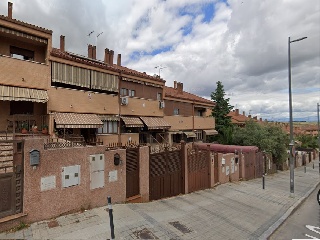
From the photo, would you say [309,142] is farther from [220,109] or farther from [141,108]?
[141,108]

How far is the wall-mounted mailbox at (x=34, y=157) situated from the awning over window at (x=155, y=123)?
518 inches

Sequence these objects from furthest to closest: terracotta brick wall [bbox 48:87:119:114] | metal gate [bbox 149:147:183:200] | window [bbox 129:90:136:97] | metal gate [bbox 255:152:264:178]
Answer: metal gate [bbox 255:152:264:178], window [bbox 129:90:136:97], terracotta brick wall [bbox 48:87:119:114], metal gate [bbox 149:147:183:200]

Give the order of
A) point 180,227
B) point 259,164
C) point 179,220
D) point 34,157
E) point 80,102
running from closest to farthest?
1. point 34,157
2. point 180,227
3. point 179,220
4. point 80,102
5. point 259,164

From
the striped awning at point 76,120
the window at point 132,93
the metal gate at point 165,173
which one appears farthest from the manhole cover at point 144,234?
the window at point 132,93

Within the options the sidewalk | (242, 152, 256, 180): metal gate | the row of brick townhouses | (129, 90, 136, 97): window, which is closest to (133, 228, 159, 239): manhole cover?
the sidewalk

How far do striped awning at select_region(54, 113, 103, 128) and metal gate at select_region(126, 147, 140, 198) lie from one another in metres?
4.96

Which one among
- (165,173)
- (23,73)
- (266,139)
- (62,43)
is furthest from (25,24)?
(266,139)

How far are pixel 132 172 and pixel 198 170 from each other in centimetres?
548

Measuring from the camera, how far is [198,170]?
1435 cm

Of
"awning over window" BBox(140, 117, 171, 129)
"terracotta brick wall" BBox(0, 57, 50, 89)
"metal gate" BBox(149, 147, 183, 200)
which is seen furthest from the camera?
"awning over window" BBox(140, 117, 171, 129)

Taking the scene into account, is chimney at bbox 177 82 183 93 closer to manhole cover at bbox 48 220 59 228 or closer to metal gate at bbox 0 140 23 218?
manhole cover at bbox 48 220 59 228

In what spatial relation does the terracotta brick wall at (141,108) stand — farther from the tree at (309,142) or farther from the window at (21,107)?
the tree at (309,142)

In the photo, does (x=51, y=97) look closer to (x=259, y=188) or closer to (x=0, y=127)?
(x=0, y=127)

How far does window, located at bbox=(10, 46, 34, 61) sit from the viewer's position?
13.5m
